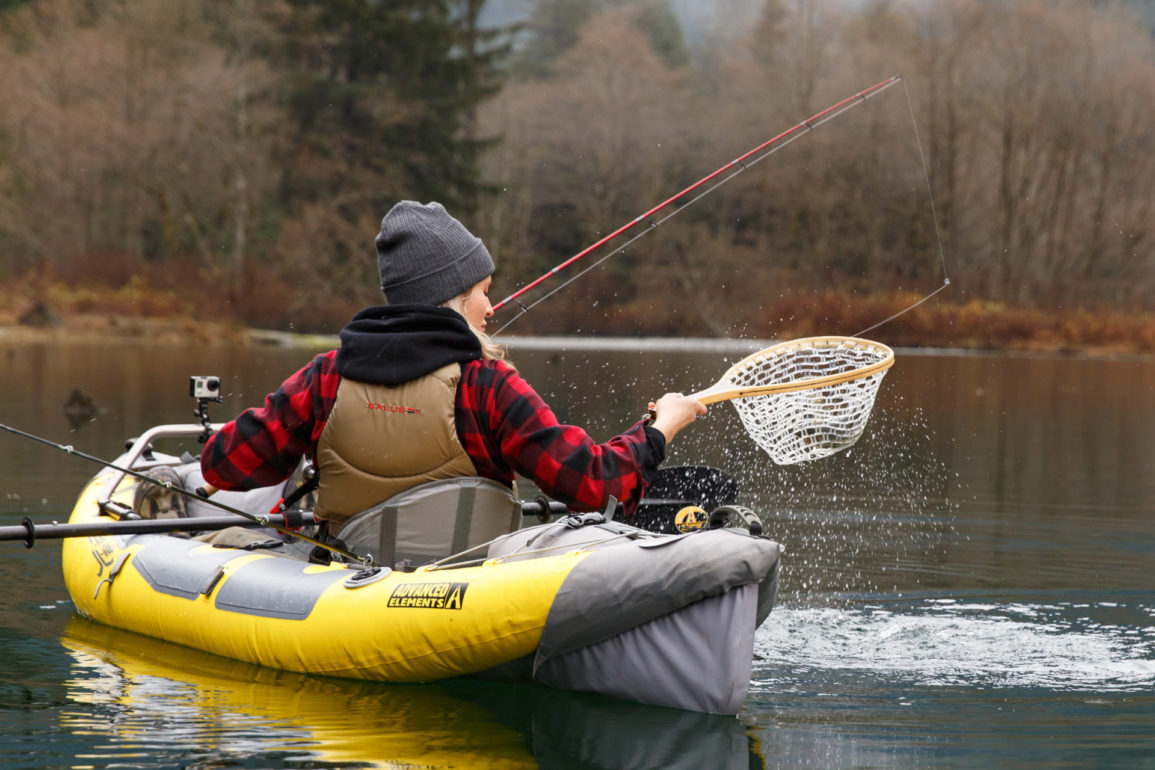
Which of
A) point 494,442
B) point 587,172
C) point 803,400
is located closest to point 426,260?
point 494,442

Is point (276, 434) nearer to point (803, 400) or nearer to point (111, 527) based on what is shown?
point (111, 527)

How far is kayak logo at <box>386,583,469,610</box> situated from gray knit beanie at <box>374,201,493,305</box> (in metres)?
0.83

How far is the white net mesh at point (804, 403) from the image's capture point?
494 centimetres

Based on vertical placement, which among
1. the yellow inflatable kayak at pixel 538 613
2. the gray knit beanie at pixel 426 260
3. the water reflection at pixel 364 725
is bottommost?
the water reflection at pixel 364 725

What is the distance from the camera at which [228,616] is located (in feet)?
14.5

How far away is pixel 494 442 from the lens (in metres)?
4.01


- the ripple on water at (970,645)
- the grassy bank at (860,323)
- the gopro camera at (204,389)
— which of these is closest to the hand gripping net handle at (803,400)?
the ripple on water at (970,645)

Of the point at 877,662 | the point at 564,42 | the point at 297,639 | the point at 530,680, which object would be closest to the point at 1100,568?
the point at 877,662

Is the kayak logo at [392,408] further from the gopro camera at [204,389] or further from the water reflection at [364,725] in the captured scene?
the gopro camera at [204,389]

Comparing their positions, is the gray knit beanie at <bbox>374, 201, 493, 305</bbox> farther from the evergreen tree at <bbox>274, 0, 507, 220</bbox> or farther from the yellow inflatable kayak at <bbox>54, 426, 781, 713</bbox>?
the evergreen tree at <bbox>274, 0, 507, 220</bbox>

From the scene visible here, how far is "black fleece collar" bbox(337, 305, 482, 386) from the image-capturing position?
394 centimetres

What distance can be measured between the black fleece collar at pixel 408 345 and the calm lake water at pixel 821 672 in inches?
38.2

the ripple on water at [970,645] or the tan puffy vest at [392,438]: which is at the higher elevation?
the tan puffy vest at [392,438]

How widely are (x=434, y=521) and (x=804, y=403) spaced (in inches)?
61.0
